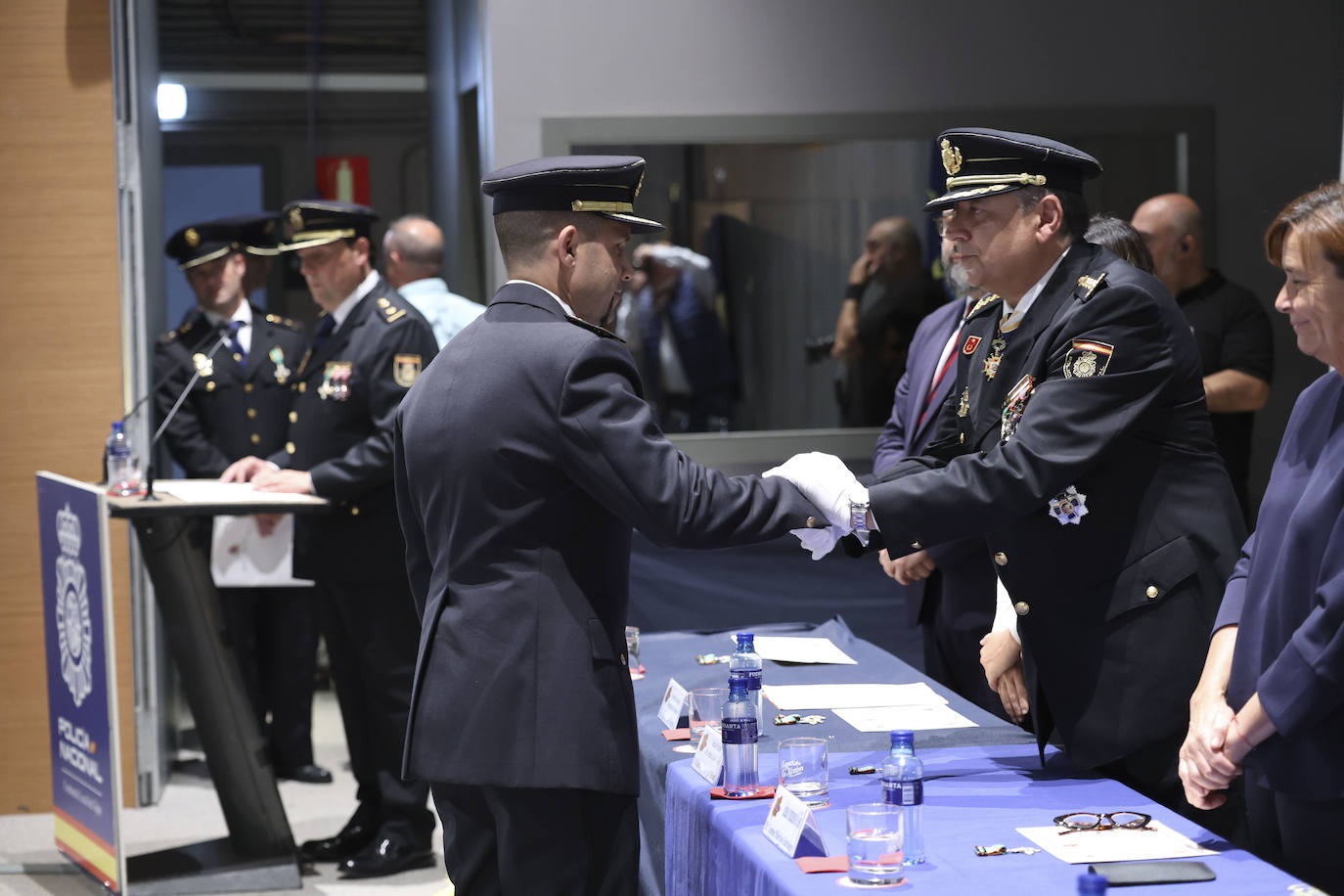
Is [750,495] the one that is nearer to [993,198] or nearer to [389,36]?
[993,198]

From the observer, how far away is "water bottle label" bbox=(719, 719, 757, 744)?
2.17 m

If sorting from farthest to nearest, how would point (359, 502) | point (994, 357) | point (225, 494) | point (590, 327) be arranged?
point (359, 502), point (225, 494), point (994, 357), point (590, 327)

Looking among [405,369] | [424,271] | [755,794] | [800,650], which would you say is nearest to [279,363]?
[424,271]

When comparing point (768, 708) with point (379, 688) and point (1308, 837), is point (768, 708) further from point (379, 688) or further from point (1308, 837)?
point (379, 688)

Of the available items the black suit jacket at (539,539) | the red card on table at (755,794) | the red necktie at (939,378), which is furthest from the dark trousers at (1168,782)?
the red necktie at (939,378)

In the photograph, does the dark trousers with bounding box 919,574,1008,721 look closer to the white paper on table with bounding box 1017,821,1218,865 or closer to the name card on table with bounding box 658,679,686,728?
the name card on table with bounding box 658,679,686,728

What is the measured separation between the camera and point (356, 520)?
158 inches

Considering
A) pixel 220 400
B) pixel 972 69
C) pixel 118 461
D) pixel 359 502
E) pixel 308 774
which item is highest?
pixel 972 69

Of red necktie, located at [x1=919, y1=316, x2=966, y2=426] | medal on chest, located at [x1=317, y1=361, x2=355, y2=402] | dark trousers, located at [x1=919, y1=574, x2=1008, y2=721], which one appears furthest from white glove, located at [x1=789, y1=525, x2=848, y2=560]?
medal on chest, located at [x1=317, y1=361, x2=355, y2=402]

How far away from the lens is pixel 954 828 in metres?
2.03

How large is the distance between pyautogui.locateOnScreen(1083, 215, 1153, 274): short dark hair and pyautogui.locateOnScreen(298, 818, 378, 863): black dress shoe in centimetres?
255

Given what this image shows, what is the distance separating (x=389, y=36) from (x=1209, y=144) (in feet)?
12.9

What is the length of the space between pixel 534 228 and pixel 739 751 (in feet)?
2.68

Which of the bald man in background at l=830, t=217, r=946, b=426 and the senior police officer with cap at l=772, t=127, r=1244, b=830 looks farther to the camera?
the bald man in background at l=830, t=217, r=946, b=426
